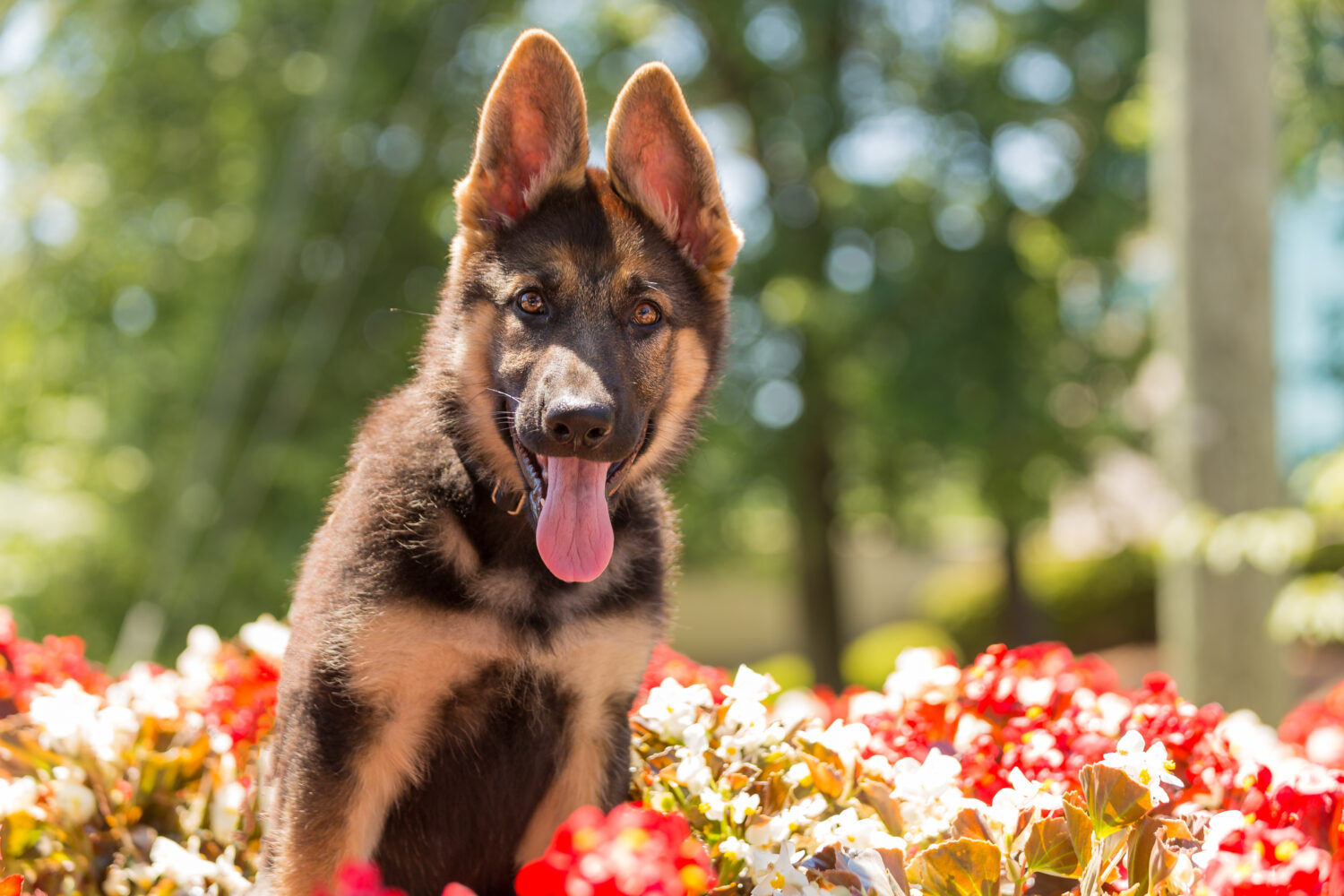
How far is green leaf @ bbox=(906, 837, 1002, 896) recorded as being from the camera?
2.38 metres

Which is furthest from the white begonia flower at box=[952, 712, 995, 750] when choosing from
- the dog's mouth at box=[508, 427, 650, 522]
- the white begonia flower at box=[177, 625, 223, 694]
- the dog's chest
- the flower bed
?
the white begonia flower at box=[177, 625, 223, 694]

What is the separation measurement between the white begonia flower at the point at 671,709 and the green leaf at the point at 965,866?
3.24 feet

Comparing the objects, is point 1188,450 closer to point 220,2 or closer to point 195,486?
point 195,486

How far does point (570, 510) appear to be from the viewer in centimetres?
282

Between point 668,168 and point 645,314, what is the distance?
18.5 inches

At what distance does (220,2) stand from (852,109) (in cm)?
806

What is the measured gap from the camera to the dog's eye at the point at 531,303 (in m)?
3.09

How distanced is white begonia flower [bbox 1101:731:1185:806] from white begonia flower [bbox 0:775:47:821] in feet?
9.41

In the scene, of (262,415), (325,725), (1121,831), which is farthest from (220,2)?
(1121,831)

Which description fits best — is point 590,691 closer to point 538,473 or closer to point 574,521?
point 574,521

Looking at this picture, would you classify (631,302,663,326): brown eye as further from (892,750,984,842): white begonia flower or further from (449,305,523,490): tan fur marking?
(892,750,984,842): white begonia flower

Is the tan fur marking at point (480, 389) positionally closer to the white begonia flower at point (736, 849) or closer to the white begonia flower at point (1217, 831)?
the white begonia flower at point (736, 849)

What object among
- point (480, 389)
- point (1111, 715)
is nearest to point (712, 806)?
point (480, 389)

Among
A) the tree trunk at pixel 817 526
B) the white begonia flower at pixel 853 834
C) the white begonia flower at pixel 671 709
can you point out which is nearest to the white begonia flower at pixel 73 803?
the white begonia flower at pixel 671 709
